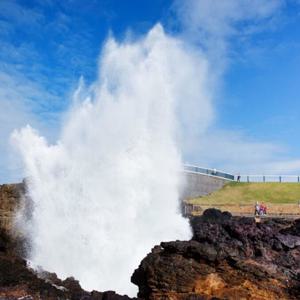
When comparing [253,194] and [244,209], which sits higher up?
[253,194]

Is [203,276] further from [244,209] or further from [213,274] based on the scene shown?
[244,209]

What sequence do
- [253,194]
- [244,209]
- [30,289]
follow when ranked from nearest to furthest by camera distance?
[30,289]
[244,209]
[253,194]

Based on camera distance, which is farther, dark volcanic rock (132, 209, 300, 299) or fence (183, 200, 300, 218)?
fence (183, 200, 300, 218)

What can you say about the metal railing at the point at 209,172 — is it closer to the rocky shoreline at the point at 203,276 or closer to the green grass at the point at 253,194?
the green grass at the point at 253,194

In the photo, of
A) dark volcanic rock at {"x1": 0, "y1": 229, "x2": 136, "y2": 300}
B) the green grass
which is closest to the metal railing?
the green grass

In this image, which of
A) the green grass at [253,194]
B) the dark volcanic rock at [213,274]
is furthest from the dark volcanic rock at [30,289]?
the green grass at [253,194]

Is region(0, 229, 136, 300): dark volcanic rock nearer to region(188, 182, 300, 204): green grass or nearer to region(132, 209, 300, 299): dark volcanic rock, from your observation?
region(132, 209, 300, 299): dark volcanic rock

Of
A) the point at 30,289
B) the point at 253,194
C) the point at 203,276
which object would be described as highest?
the point at 253,194

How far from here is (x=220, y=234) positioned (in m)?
13.0

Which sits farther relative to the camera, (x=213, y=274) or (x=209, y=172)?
(x=209, y=172)

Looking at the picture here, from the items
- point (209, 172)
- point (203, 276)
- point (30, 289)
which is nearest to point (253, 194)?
point (209, 172)

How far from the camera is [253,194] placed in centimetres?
3906

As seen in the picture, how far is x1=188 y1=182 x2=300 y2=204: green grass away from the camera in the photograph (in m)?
36.6

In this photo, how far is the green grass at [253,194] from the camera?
120ft
